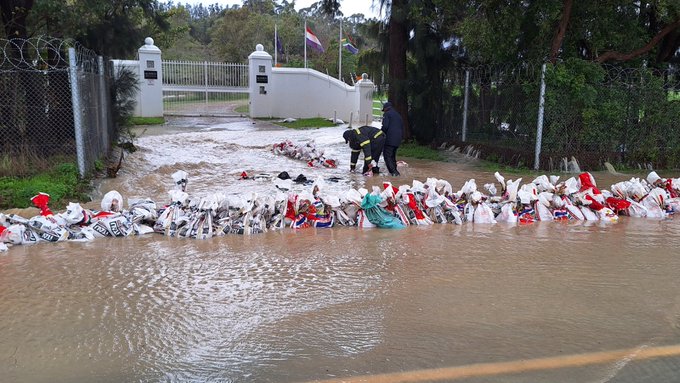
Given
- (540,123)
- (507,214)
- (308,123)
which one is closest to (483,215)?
(507,214)

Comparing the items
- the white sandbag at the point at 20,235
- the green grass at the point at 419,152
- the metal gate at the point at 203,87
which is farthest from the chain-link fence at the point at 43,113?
the metal gate at the point at 203,87

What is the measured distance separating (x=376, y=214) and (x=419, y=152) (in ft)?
25.3

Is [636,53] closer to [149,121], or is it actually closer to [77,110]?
[77,110]

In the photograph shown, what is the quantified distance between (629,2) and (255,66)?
16.2 m

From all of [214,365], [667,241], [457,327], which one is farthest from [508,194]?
[214,365]

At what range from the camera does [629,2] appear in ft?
37.6

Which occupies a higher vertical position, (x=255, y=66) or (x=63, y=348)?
(x=255, y=66)

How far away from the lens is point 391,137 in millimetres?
11375

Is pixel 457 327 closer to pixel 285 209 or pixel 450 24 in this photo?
pixel 285 209

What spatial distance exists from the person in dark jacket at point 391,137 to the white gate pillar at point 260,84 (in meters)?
14.1

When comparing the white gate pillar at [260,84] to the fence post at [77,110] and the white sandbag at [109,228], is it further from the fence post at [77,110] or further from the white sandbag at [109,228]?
the white sandbag at [109,228]

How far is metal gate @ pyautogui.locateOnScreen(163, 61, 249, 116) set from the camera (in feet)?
82.3

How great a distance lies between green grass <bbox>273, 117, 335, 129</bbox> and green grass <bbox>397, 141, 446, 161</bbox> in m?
6.87

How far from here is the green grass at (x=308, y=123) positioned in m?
22.1
